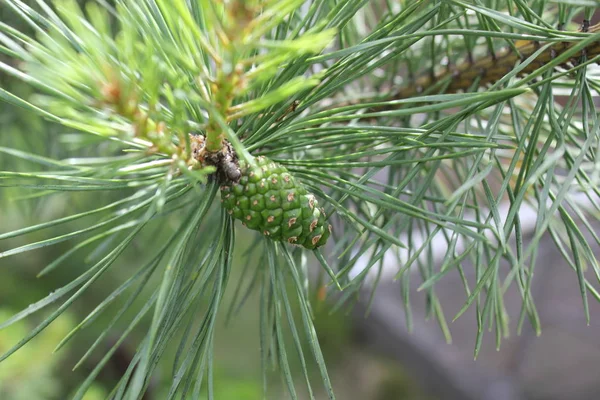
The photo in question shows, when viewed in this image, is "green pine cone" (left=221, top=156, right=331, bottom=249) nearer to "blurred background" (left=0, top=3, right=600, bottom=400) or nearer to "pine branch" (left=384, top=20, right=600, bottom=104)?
"pine branch" (left=384, top=20, right=600, bottom=104)

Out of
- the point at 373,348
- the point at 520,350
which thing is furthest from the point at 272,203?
the point at 373,348

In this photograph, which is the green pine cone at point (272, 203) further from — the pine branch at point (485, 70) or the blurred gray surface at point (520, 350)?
the blurred gray surface at point (520, 350)

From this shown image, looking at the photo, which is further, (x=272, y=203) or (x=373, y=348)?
(x=373, y=348)

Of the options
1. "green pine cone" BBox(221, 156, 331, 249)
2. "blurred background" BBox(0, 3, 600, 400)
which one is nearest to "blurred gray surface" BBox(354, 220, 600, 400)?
"blurred background" BBox(0, 3, 600, 400)

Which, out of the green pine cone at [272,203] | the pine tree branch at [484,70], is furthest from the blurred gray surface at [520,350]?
the green pine cone at [272,203]

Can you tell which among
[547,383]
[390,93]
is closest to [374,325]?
[547,383]

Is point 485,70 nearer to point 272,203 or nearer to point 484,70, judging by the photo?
point 484,70
